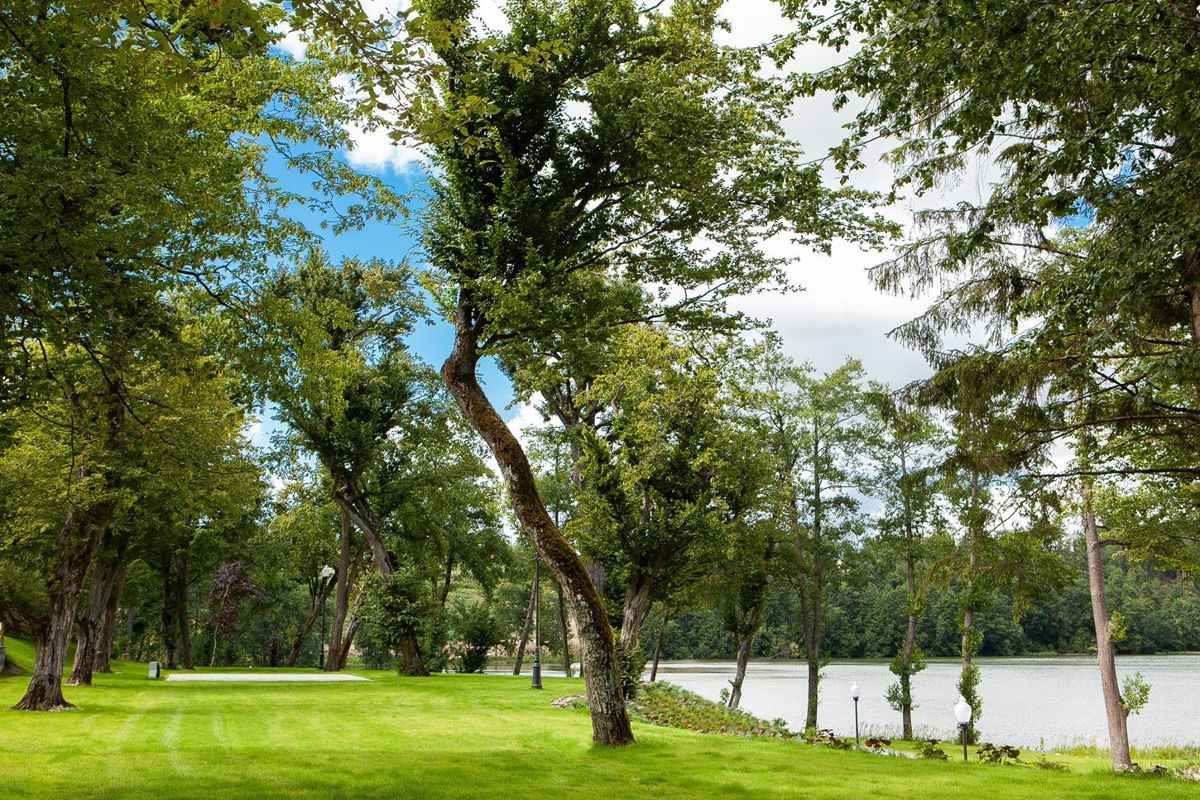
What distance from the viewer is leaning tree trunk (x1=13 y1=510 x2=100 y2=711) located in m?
14.3

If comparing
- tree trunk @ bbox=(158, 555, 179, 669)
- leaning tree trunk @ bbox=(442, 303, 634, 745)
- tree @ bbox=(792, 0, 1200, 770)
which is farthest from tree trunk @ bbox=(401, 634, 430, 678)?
tree @ bbox=(792, 0, 1200, 770)

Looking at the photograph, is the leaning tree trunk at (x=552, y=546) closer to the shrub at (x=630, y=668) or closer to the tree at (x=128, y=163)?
the tree at (x=128, y=163)

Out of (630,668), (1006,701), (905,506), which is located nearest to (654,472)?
(630,668)

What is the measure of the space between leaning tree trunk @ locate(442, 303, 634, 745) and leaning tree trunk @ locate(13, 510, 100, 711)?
28.2 feet

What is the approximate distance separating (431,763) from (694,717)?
7.29 metres

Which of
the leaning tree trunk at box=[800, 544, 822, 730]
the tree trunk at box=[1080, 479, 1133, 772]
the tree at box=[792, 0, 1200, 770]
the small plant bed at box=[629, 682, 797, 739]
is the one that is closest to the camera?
the tree at box=[792, 0, 1200, 770]

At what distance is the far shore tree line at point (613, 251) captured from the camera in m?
6.19

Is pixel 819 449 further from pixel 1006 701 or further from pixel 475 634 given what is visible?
pixel 475 634

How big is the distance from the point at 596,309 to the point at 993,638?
6451cm

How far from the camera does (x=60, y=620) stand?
47.1 ft

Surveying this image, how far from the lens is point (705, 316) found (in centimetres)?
1165

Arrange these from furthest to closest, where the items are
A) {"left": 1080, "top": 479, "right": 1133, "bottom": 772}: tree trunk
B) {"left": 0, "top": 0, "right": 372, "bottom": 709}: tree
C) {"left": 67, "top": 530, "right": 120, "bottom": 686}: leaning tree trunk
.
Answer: {"left": 67, "top": 530, "right": 120, "bottom": 686}: leaning tree trunk < {"left": 1080, "top": 479, "right": 1133, "bottom": 772}: tree trunk < {"left": 0, "top": 0, "right": 372, "bottom": 709}: tree

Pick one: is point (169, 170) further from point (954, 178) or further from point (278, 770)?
point (954, 178)

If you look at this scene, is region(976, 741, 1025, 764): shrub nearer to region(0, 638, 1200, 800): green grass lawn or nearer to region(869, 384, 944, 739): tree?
region(0, 638, 1200, 800): green grass lawn
